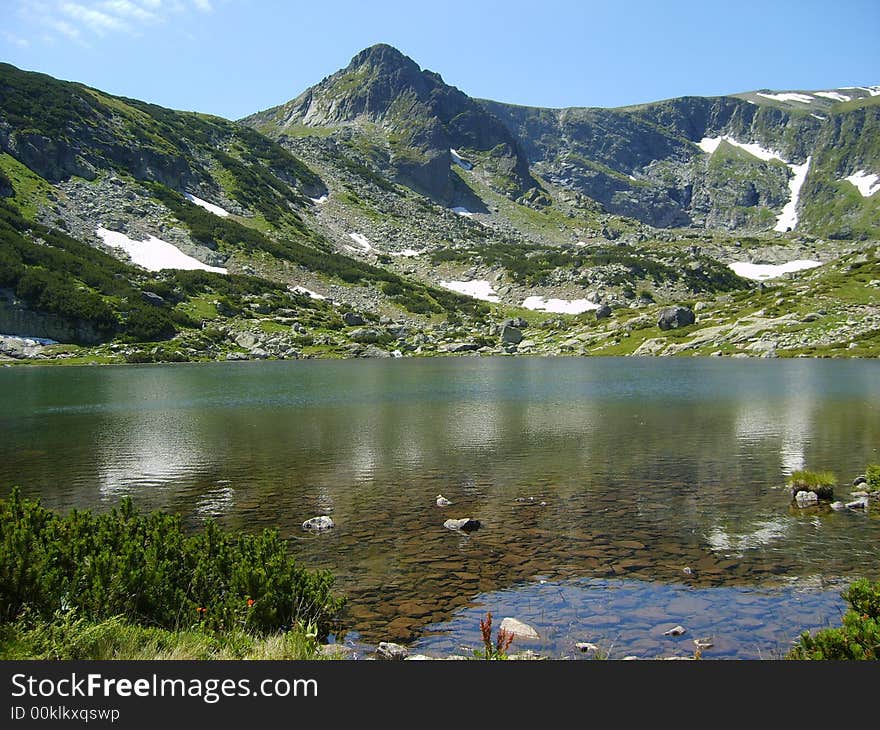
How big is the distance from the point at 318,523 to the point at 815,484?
17483mm

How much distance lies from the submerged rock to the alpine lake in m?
0.39

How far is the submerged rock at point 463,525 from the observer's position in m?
19.4

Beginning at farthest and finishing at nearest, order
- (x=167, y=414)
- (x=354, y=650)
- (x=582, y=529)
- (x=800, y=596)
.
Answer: (x=167, y=414) < (x=582, y=529) < (x=800, y=596) < (x=354, y=650)

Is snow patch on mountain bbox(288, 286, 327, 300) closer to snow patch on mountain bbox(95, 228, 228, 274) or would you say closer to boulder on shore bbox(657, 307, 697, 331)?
snow patch on mountain bbox(95, 228, 228, 274)

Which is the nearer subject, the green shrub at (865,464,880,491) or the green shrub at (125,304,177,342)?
the green shrub at (865,464,880,491)

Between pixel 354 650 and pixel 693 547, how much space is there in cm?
1042

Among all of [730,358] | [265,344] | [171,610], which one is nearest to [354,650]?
[171,610]

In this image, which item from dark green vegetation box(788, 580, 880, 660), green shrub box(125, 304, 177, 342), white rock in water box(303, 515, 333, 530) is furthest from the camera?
green shrub box(125, 304, 177, 342)

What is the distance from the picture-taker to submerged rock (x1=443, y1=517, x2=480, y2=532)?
19375mm

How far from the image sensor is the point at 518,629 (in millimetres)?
12016

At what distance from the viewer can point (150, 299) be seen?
477 feet

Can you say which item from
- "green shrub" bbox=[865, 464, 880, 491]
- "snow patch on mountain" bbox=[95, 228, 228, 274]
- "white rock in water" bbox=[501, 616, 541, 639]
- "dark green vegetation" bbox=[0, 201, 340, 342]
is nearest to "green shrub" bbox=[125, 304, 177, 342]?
"dark green vegetation" bbox=[0, 201, 340, 342]

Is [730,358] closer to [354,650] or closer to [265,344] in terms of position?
[265,344]

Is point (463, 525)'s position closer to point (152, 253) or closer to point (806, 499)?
point (806, 499)
